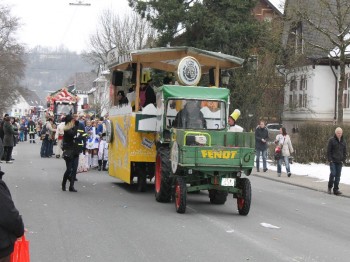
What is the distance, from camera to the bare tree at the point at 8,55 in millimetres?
67812

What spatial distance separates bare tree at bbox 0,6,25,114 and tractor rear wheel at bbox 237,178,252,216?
58.6 m

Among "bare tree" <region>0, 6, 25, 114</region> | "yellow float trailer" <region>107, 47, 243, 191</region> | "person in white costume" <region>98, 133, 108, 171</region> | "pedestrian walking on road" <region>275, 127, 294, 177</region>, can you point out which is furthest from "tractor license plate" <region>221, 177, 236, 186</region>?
"bare tree" <region>0, 6, 25, 114</region>

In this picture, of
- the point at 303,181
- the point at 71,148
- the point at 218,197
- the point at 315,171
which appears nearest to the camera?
the point at 218,197

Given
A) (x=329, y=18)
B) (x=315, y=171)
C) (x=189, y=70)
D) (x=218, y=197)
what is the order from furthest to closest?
1. (x=329, y=18)
2. (x=315, y=171)
3. (x=189, y=70)
4. (x=218, y=197)

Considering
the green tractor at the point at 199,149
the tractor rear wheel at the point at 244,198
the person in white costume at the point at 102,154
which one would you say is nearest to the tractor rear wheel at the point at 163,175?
the green tractor at the point at 199,149

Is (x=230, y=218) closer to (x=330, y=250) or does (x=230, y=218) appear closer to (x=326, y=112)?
(x=330, y=250)

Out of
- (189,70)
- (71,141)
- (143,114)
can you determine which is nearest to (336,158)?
(189,70)

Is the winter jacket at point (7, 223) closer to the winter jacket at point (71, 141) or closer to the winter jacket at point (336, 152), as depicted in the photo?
the winter jacket at point (71, 141)

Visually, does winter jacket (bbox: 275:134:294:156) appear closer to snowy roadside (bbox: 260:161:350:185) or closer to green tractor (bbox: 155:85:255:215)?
snowy roadside (bbox: 260:161:350:185)

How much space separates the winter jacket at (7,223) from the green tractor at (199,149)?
7.20m

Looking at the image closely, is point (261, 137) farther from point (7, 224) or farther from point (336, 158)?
point (7, 224)

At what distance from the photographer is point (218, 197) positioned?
13.6m

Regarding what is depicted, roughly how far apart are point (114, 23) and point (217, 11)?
54.3 feet

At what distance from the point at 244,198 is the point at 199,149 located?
132cm
